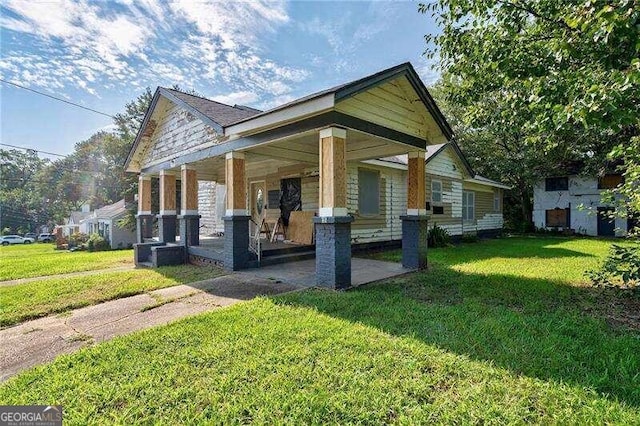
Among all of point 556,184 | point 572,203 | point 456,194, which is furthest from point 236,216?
point 556,184

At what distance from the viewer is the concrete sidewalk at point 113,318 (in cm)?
320

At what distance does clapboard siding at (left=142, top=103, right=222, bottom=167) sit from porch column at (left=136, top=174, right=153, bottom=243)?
923mm

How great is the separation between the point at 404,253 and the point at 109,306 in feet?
18.9

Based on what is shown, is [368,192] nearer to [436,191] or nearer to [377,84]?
[436,191]

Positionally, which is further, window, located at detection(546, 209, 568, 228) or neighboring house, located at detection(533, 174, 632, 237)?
window, located at detection(546, 209, 568, 228)

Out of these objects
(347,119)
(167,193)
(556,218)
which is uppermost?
(347,119)

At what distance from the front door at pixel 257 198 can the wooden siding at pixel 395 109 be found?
6.14 m

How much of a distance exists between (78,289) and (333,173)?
5.13 meters

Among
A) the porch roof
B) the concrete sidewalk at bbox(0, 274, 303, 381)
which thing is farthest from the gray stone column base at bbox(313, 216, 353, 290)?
the porch roof

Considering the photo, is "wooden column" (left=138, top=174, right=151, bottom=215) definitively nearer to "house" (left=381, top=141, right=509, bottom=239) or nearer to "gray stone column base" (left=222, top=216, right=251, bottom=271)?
"gray stone column base" (left=222, top=216, right=251, bottom=271)

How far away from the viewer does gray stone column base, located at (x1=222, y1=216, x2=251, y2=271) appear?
6.87 metres

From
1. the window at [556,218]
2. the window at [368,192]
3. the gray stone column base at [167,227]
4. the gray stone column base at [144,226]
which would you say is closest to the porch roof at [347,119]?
the window at [368,192]

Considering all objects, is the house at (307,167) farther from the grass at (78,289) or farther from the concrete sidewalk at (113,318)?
the concrete sidewalk at (113,318)

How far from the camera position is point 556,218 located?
19.7m
